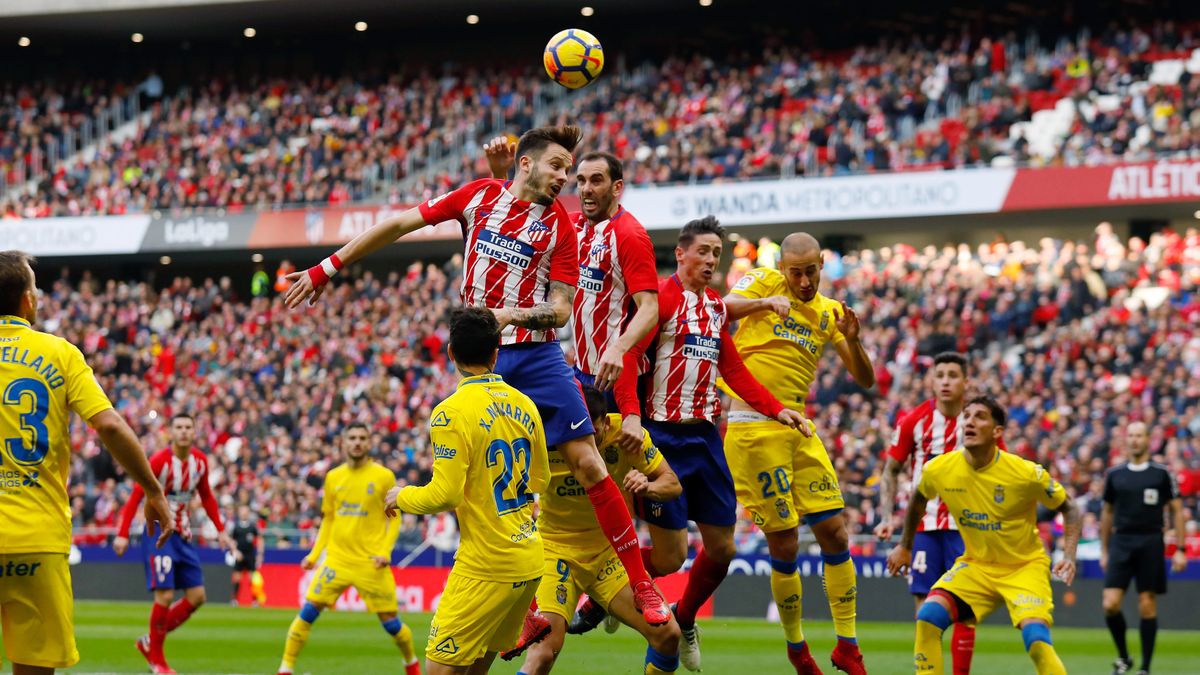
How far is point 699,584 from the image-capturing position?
9477 millimetres

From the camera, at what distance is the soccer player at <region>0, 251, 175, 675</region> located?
651cm

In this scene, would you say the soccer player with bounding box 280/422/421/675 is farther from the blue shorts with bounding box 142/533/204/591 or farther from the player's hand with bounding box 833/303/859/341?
the player's hand with bounding box 833/303/859/341

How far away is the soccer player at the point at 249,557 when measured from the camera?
86.6 ft

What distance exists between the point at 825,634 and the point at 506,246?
11.8 m

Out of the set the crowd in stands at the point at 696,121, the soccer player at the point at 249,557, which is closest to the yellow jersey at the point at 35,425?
the soccer player at the point at 249,557

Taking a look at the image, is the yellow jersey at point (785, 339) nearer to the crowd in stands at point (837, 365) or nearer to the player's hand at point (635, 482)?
the player's hand at point (635, 482)

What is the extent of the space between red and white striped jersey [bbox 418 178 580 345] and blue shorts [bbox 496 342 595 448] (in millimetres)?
81

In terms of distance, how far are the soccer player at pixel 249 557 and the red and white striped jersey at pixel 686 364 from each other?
725 inches

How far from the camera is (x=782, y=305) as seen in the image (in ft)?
30.9

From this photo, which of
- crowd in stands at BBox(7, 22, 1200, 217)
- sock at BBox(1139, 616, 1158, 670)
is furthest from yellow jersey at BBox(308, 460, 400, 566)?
crowd in stands at BBox(7, 22, 1200, 217)

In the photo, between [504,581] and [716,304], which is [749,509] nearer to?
[716,304]

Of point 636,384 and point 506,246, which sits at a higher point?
point 506,246

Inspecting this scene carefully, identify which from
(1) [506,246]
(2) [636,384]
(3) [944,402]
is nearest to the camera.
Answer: (1) [506,246]

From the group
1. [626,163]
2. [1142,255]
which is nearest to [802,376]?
[1142,255]
